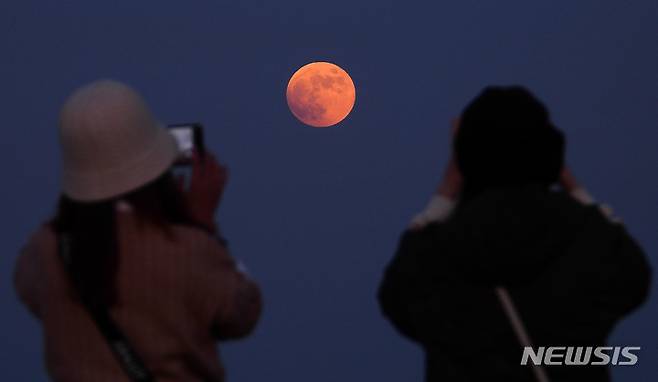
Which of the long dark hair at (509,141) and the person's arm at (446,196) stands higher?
the long dark hair at (509,141)

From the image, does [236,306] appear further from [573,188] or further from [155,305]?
[573,188]

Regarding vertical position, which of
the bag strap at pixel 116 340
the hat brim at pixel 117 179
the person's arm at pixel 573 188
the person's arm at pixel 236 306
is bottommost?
the bag strap at pixel 116 340

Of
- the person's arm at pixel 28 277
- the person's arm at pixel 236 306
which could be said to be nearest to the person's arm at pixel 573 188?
the person's arm at pixel 236 306

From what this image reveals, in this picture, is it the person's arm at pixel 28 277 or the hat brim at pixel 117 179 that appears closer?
the hat brim at pixel 117 179

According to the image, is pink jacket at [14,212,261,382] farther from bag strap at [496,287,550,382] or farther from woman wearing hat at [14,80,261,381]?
bag strap at [496,287,550,382]

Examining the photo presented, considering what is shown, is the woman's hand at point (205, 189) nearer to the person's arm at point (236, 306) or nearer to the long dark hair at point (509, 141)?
the person's arm at point (236, 306)

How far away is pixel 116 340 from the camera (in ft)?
5.10

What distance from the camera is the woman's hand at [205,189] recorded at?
165 centimetres

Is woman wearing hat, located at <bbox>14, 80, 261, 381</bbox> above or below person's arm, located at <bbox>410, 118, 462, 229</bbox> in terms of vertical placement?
below

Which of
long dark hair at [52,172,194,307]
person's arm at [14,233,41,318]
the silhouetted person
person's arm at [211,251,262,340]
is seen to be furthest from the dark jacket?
person's arm at [14,233,41,318]

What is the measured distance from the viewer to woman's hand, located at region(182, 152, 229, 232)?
5.40 ft

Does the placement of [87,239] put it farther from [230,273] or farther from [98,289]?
[230,273]

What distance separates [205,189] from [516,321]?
25.0 inches

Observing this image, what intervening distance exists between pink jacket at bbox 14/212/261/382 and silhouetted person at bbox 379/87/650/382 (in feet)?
1.15
